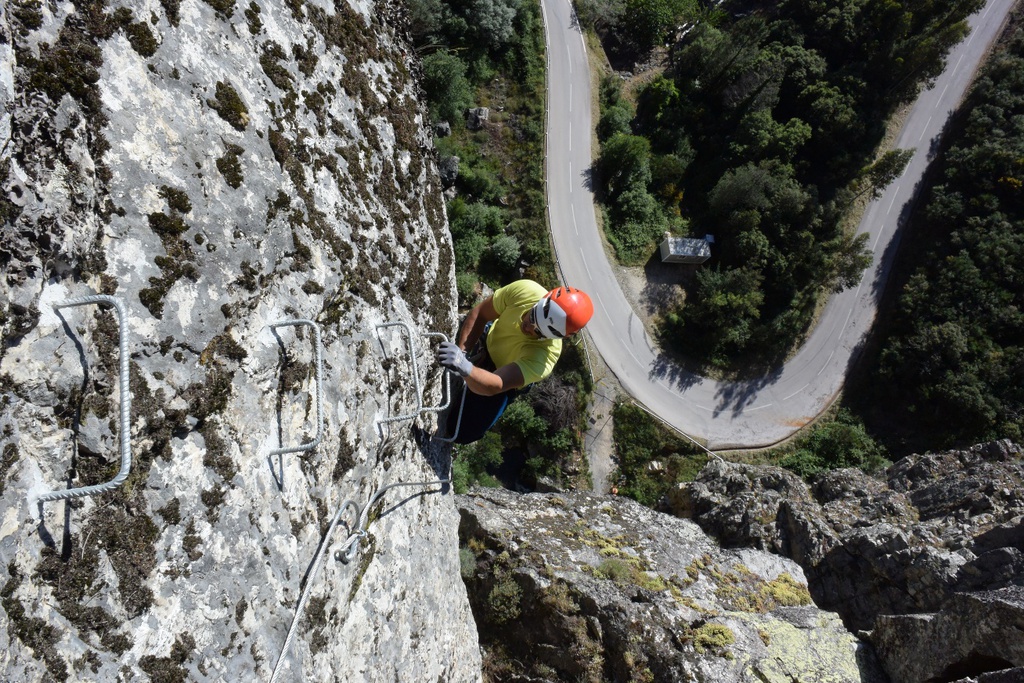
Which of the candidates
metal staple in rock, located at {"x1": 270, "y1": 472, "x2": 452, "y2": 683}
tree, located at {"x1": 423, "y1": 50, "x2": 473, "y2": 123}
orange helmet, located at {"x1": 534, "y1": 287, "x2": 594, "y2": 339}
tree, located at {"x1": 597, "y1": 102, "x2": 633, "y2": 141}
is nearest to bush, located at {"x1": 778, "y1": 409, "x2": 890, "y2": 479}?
tree, located at {"x1": 597, "y1": 102, "x2": 633, "y2": 141}

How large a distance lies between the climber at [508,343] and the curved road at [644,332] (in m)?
19.8

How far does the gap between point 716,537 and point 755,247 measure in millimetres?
21447

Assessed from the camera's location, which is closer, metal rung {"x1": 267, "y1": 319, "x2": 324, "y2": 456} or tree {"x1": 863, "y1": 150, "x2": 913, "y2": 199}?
metal rung {"x1": 267, "y1": 319, "x2": 324, "y2": 456}

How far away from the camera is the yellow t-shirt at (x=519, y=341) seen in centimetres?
775

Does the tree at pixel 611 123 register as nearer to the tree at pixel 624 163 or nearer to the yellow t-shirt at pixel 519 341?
the tree at pixel 624 163

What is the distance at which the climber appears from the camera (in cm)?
712

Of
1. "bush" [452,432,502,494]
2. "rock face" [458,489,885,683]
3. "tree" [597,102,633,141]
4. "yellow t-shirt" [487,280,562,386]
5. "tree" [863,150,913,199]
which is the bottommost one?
"bush" [452,432,502,494]

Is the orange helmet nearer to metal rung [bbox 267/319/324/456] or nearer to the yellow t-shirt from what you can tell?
the yellow t-shirt

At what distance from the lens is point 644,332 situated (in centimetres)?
2908

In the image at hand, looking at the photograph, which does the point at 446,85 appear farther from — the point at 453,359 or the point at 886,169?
the point at 886,169

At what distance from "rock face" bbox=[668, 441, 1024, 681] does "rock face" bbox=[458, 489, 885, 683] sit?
0.87 meters

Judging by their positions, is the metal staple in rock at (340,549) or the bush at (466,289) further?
the bush at (466,289)

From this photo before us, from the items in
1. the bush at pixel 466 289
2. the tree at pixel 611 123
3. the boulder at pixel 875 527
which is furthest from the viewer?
the tree at pixel 611 123

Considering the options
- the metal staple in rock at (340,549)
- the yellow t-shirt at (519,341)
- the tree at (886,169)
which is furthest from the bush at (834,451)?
the metal staple in rock at (340,549)
